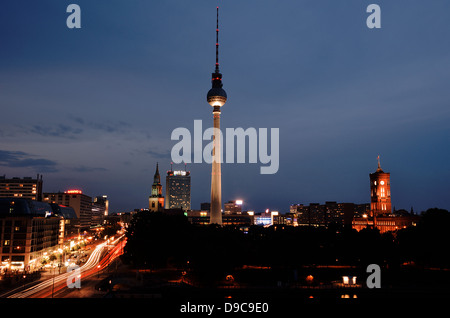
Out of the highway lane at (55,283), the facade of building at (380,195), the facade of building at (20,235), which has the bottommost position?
the highway lane at (55,283)

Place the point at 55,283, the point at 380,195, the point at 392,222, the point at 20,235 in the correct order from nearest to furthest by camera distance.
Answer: the point at 55,283 → the point at 20,235 → the point at 392,222 → the point at 380,195

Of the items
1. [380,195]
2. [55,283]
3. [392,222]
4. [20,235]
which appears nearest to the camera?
[55,283]

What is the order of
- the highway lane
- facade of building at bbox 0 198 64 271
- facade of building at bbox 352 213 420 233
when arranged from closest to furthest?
the highway lane < facade of building at bbox 0 198 64 271 < facade of building at bbox 352 213 420 233

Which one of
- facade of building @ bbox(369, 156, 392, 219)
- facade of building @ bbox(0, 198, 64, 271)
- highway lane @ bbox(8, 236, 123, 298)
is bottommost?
highway lane @ bbox(8, 236, 123, 298)

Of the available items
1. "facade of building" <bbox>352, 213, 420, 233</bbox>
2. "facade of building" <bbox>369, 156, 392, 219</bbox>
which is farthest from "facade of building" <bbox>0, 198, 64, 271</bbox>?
"facade of building" <bbox>369, 156, 392, 219</bbox>

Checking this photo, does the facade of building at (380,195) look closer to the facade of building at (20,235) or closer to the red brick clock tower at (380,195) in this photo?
the red brick clock tower at (380,195)

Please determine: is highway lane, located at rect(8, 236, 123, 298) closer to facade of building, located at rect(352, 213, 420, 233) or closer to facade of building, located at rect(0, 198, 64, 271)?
facade of building, located at rect(0, 198, 64, 271)

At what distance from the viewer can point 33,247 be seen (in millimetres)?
91812

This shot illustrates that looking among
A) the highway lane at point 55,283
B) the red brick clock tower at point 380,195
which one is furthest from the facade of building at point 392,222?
the highway lane at point 55,283

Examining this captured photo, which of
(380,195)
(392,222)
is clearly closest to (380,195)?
(380,195)

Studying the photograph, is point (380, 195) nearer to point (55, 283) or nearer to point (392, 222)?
point (392, 222)

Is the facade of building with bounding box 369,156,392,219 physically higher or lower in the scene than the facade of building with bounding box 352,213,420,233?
higher

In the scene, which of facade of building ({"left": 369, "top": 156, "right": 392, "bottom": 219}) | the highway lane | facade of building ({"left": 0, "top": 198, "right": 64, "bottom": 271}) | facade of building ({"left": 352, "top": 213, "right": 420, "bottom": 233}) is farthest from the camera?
facade of building ({"left": 369, "top": 156, "right": 392, "bottom": 219})

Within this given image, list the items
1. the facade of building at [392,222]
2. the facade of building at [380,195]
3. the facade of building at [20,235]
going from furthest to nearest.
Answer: the facade of building at [380,195] → the facade of building at [392,222] → the facade of building at [20,235]
